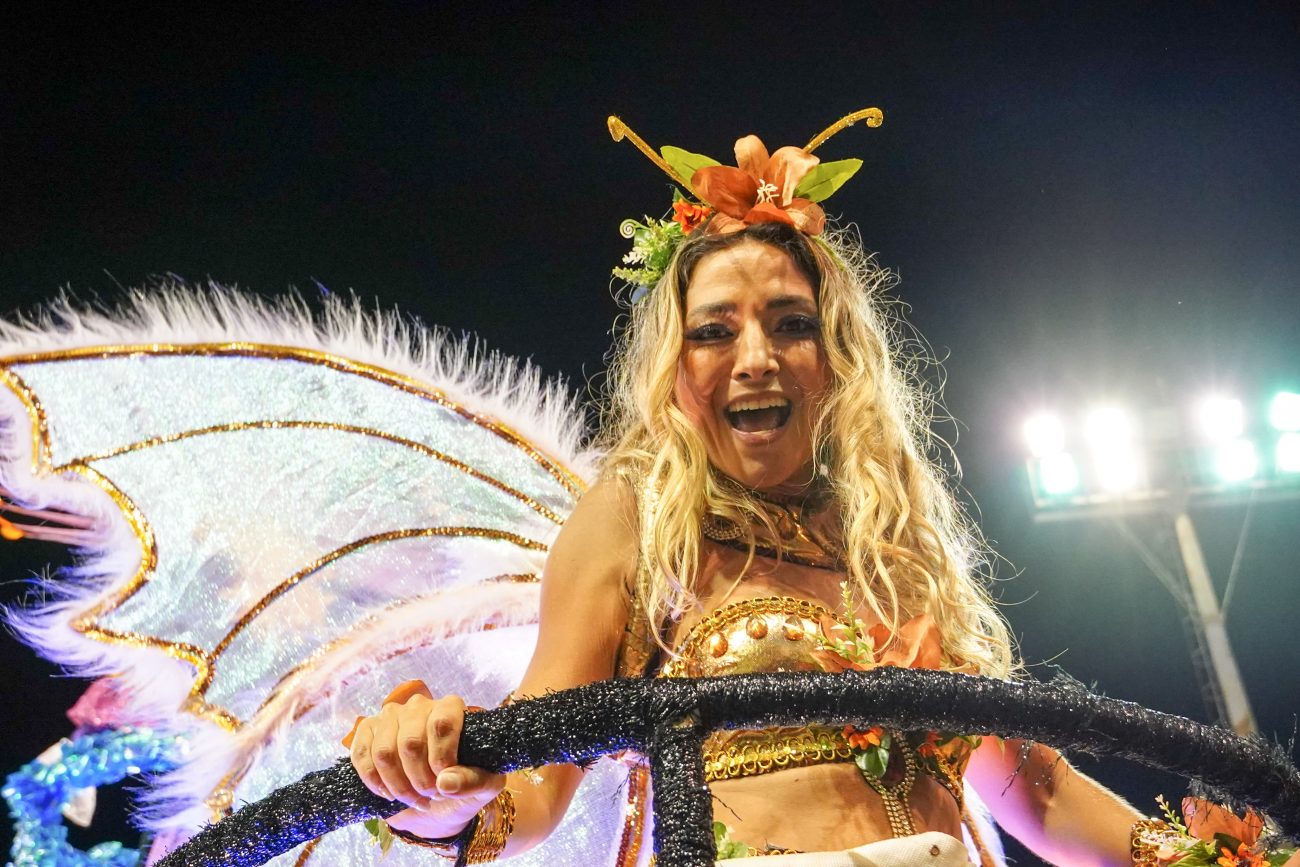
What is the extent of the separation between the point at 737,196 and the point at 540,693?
0.96 meters

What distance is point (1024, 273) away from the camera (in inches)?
162

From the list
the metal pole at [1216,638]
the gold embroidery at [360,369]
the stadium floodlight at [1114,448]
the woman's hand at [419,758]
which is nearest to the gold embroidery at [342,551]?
the gold embroidery at [360,369]

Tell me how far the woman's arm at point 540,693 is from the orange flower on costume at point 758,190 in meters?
0.56

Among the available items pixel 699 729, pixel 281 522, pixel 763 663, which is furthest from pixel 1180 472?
pixel 699 729

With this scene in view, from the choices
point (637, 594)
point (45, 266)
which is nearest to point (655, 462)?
point (637, 594)

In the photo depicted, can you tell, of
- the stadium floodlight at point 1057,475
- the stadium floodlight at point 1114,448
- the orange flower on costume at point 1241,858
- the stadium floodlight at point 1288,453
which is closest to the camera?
the orange flower on costume at point 1241,858

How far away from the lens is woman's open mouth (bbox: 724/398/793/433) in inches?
66.6

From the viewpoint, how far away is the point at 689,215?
195 centimetres

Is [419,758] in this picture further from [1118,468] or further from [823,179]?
[1118,468]

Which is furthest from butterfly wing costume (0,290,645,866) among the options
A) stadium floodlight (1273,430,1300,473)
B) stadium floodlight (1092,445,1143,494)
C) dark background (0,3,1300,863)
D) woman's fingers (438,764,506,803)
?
stadium floodlight (1273,430,1300,473)

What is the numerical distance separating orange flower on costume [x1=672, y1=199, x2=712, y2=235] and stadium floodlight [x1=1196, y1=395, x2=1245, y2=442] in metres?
3.54

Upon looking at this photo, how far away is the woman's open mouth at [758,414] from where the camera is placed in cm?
169

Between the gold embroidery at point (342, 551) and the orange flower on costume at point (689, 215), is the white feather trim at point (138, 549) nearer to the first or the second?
the gold embroidery at point (342, 551)

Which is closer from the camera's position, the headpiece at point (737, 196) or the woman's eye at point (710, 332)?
the woman's eye at point (710, 332)
